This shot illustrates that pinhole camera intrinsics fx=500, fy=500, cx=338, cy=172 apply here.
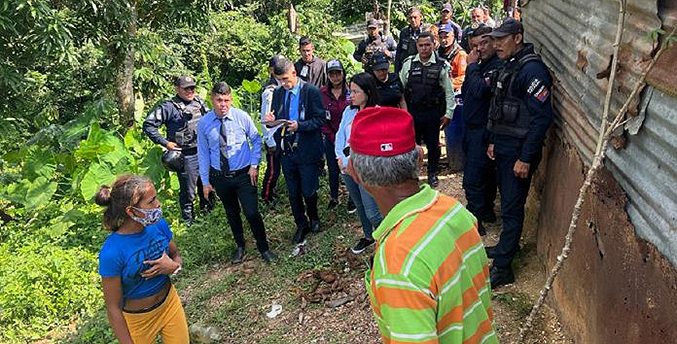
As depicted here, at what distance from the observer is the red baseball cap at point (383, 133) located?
65.4 inches

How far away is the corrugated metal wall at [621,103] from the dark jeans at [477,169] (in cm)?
82

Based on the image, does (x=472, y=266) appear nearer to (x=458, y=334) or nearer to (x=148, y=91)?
(x=458, y=334)

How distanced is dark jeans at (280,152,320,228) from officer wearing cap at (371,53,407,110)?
1024 mm

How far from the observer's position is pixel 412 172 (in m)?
1.66

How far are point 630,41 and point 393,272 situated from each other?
6.26 feet

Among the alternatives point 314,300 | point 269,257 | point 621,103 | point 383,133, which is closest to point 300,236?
point 269,257

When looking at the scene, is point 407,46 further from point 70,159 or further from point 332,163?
point 70,159

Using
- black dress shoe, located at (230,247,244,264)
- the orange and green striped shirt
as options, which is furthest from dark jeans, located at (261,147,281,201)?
the orange and green striped shirt

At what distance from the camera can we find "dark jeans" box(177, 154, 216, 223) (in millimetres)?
6289

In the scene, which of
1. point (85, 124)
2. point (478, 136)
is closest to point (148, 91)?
point (85, 124)

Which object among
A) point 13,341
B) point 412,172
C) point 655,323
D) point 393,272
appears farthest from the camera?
point 13,341

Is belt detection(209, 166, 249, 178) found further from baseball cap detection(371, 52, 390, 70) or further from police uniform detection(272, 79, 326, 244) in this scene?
baseball cap detection(371, 52, 390, 70)

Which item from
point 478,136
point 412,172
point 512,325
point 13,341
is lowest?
point 13,341

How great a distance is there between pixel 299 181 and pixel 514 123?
7.91 feet
